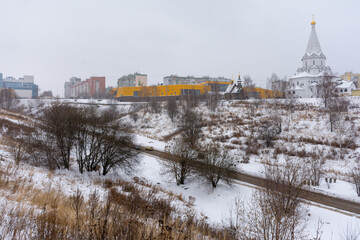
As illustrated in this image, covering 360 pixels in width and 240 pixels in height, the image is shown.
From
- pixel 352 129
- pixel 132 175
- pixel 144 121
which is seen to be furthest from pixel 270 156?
pixel 144 121

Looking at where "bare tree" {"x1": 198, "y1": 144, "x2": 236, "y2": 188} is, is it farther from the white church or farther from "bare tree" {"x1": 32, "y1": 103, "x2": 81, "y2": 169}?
the white church

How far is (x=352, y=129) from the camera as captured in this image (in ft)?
93.6

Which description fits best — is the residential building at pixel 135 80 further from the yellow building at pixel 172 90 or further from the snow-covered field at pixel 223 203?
the snow-covered field at pixel 223 203

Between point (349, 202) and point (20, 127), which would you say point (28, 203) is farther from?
point (20, 127)

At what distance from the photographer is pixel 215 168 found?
19547 millimetres

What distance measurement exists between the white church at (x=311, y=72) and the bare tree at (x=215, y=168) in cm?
4471

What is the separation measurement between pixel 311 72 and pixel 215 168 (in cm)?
5829

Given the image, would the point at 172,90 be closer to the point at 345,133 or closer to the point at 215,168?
the point at 345,133

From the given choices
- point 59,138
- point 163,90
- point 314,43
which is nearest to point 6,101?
point 163,90

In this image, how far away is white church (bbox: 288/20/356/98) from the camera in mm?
56344

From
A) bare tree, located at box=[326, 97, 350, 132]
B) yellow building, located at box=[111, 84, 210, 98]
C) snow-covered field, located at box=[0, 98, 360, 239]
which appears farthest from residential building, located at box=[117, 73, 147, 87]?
bare tree, located at box=[326, 97, 350, 132]

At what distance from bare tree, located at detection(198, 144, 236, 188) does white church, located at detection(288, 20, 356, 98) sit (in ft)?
147

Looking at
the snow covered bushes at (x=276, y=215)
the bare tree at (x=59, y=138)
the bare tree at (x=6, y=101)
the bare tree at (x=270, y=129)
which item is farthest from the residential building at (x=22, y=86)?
the snow covered bushes at (x=276, y=215)

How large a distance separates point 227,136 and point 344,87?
136 feet
